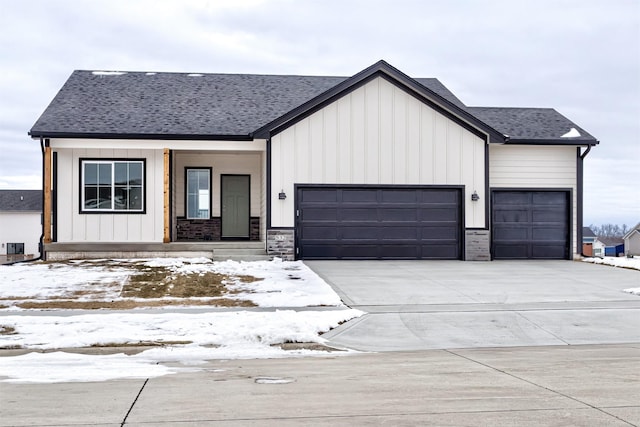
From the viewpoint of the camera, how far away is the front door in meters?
21.6

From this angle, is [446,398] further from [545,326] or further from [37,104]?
[37,104]

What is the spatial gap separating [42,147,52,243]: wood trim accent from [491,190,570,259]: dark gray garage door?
Result: 12852 millimetres

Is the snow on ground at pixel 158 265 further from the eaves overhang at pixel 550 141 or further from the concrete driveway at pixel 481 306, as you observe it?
the eaves overhang at pixel 550 141

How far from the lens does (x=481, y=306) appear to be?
431 inches

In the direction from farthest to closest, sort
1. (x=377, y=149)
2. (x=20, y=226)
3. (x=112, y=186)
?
(x=20, y=226) < (x=112, y=186) < (x=377, y=149)

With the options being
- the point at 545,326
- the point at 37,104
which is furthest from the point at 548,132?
the point at 37,104

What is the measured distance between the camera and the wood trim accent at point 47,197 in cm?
1848

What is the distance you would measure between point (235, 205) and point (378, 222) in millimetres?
5446

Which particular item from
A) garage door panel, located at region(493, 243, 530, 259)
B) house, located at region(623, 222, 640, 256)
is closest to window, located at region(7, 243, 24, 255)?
garage door panel, located at region(493, 243, 530, 259)

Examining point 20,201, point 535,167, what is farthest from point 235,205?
point 20,201

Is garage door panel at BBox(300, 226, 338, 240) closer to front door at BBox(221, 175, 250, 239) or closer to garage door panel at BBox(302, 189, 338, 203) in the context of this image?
garage door panel at BBox(302, 189, 338, 203)

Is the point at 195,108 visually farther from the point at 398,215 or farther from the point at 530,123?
the point at 530,123

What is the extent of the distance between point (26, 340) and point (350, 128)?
1173cm

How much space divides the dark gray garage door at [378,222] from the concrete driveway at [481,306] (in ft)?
6.60
